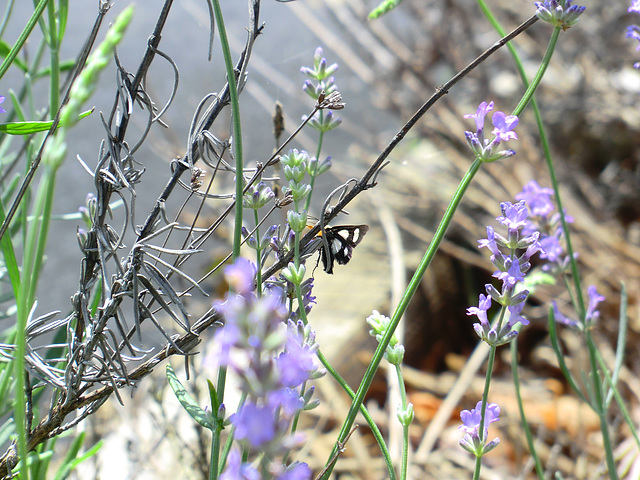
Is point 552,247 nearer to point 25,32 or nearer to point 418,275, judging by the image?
point 418,275

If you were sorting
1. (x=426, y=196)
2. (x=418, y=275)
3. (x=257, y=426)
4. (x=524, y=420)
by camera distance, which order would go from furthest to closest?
(x=426, y=196)
(x=524, y=420)
(x=418, y=275)
(x=257, y=426)

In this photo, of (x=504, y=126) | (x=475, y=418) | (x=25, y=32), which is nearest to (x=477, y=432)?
(x=475, y=418)

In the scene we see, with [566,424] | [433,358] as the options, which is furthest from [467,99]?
[566,424]

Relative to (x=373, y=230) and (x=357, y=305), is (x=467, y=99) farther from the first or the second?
(x=357, y=305)

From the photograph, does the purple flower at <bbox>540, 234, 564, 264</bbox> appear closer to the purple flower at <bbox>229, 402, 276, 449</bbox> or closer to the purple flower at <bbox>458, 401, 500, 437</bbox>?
the purple flower at <bbox>458, 401, 500, 437</bbox>

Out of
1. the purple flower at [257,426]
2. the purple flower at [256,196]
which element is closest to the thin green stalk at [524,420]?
the purple flower at [256,196]

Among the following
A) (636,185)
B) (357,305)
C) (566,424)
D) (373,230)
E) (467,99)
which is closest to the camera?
(566,424)

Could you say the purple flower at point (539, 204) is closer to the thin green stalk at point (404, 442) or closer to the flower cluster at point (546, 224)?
the flower cluster at point (546, 224)
